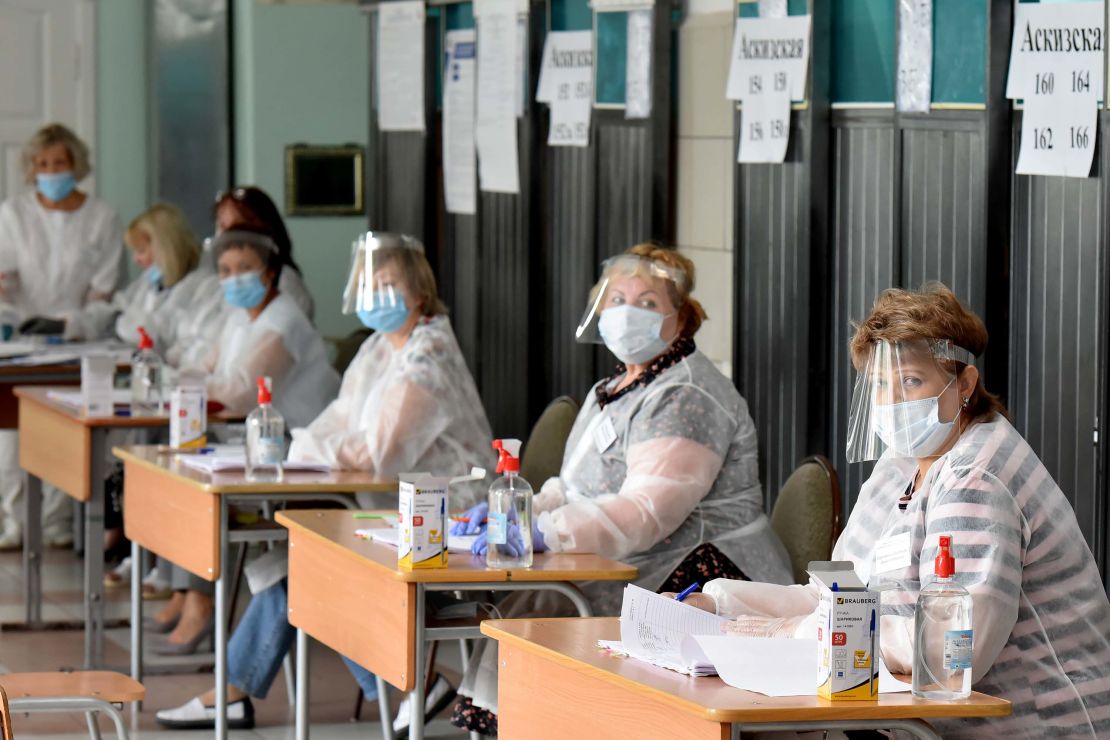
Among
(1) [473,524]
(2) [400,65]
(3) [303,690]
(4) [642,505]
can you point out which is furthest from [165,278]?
(4) [642,505]

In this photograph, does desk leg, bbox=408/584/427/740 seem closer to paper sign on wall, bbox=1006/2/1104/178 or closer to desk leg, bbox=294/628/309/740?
desk leg, bbox=294/628/309/740

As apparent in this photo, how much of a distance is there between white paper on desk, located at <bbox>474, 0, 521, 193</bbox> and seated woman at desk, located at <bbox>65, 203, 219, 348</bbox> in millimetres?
1249

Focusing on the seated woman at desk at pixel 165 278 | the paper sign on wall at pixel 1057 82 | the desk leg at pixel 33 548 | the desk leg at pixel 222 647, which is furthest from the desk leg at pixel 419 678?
the seated woman at desk at pixel 165 278

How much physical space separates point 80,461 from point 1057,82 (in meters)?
Result: 3.24

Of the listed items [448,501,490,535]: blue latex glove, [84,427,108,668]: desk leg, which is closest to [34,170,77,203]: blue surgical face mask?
[84,427,108,668]: desk leg

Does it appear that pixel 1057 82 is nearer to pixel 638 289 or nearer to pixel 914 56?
pixel 914 56

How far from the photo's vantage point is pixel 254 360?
20.0 ft

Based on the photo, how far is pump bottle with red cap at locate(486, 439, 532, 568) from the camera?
3715 millimetres

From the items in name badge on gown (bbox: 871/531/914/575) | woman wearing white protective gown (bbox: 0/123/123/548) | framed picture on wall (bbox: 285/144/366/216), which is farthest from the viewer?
framed picture on wall (bbox: 285/144/366/216)

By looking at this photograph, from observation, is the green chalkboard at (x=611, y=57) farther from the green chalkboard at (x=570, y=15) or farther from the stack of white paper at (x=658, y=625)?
the stack of white paper at (x=658, y=625)

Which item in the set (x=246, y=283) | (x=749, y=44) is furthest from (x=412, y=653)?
(x=246, y=283)

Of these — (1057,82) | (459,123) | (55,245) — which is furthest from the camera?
(55,245)

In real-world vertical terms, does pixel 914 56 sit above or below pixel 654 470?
above

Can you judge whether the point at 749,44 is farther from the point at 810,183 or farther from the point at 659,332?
the point at 659,332
